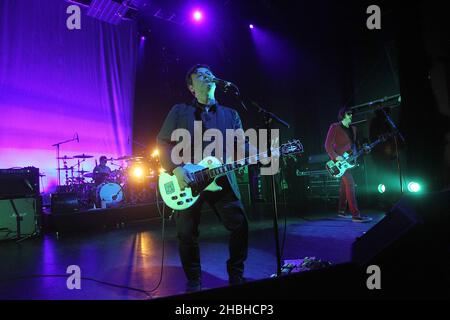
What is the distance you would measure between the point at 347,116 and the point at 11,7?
9354mm

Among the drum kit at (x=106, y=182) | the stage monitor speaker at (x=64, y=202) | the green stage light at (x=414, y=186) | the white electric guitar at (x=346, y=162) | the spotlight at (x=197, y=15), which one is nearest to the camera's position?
the green stage light at (x=414, y=186)

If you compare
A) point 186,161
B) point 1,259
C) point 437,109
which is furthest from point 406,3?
point 1,259

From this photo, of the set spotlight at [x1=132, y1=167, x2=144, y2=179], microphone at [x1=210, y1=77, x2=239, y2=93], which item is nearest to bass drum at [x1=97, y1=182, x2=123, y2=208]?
spotlight at [x1=132, y1=167, x2=144, y2=179]

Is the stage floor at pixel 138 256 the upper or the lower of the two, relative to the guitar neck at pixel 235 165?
lower

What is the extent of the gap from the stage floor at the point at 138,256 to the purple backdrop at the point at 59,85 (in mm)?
3331

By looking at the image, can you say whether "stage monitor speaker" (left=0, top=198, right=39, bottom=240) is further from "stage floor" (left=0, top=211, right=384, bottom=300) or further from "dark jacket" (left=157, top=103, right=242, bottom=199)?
"dark jacket" (left=157, top=103, right=242, bottom=199)

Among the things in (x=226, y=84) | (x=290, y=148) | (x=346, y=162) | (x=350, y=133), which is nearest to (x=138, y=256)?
(x=290, y=148)

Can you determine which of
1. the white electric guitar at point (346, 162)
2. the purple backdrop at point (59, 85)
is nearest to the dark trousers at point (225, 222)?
the white electric guitar at point (346, 162)

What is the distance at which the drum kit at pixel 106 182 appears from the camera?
27.4 ft

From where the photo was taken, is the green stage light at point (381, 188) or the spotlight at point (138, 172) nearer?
the green stage light at point (381, 188)

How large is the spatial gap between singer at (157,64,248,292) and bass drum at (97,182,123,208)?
18.8 ft

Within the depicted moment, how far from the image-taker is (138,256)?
4523 mm

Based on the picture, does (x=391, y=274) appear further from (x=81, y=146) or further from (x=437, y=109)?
(x=81, y=146)

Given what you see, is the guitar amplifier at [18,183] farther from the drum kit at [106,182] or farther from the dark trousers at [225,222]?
the dark trousers at [225,222]
